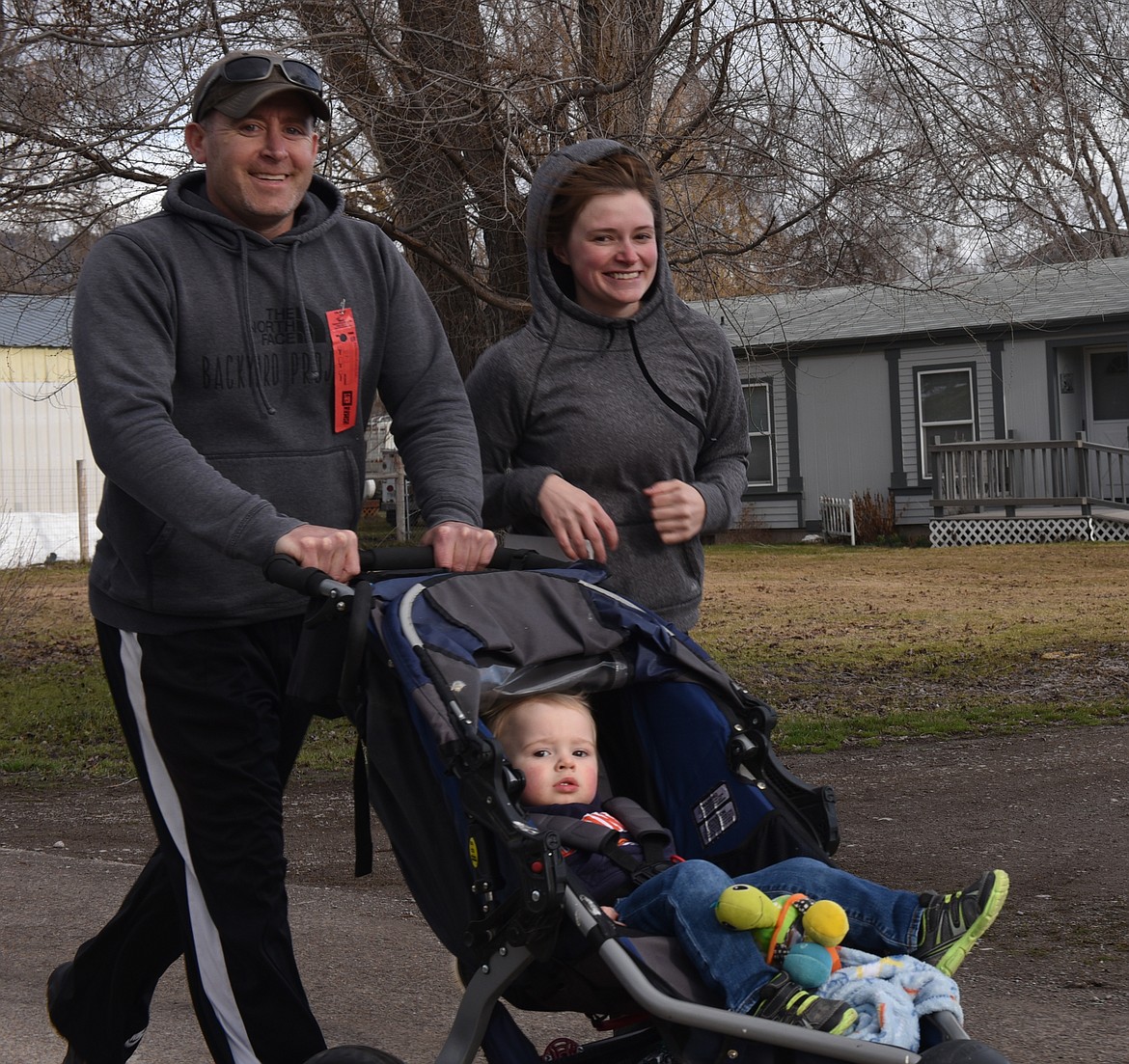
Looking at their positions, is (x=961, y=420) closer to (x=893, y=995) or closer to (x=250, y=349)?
(x=250, y=349)

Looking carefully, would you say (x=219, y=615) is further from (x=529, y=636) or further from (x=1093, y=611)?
(x=1093, y=611)

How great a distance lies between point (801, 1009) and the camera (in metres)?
2.43

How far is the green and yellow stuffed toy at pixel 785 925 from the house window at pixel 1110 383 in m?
23.6

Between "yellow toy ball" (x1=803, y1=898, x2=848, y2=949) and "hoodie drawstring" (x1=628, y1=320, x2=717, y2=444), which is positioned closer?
"yellow toy ball" (x1=803, y1=898, x2=848, y2=949)

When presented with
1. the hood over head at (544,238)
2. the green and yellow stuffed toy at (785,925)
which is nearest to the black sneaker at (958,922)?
the green and yellow stuffed toy at (785,925)

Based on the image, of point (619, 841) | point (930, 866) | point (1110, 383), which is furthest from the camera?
point (1110, 383)

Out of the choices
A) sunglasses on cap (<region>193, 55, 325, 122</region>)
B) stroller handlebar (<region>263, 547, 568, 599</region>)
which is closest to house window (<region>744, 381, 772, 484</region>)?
stroller handlebar (<region>263, 547, 568, 599</region>)

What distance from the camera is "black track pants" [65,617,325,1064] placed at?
3.24m

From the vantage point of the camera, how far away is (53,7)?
7727 millimetres

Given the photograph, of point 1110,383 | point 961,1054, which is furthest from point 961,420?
point 961,1054

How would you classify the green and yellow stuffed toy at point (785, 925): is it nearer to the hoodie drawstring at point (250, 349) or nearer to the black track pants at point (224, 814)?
the black track pants at point (224, 814)

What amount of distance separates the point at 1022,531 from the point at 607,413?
67.7ft

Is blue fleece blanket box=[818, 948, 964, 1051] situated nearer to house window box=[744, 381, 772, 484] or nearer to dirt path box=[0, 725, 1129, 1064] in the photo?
dirt path box=[0, 725, 1129, 1064]

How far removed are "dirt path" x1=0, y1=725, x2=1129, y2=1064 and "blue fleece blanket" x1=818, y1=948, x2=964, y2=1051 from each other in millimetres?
1560
